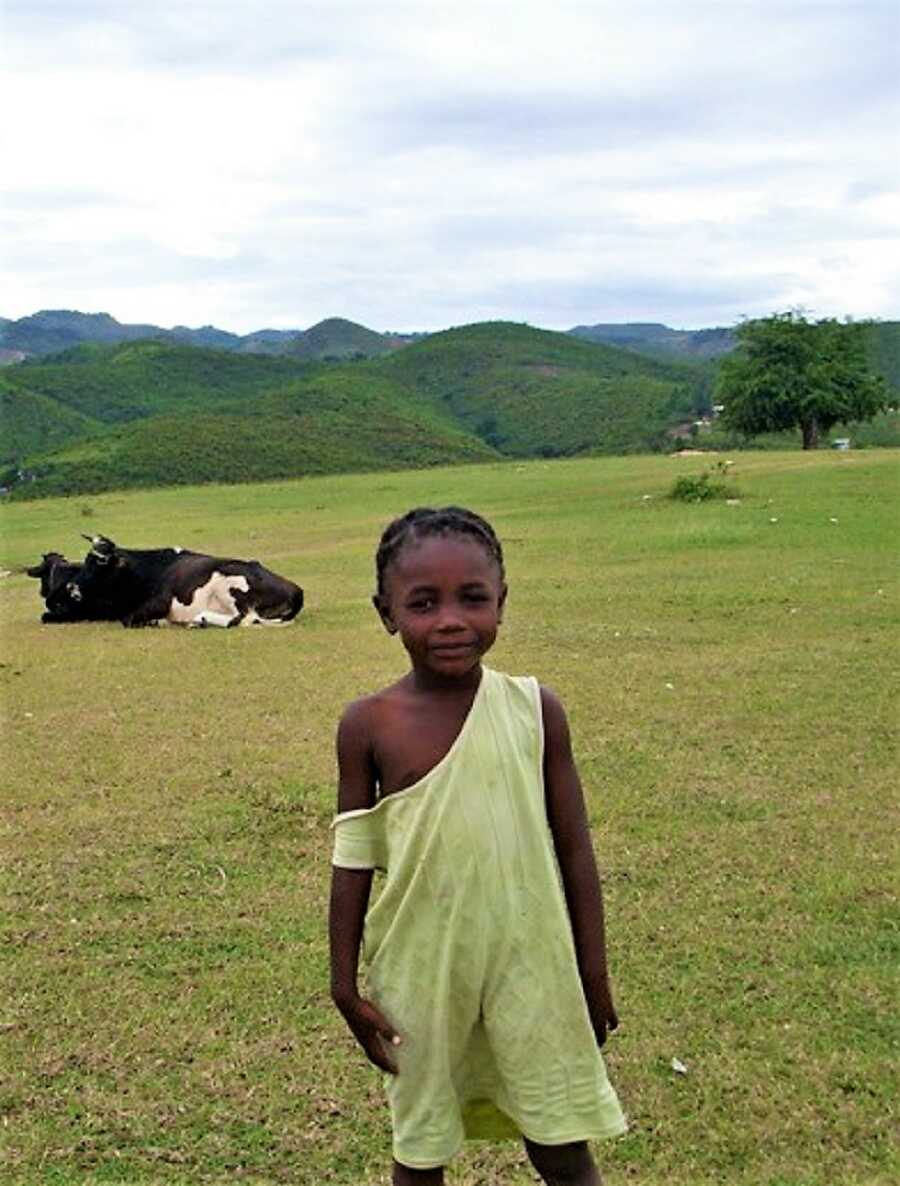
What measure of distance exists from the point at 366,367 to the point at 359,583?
3462 inches

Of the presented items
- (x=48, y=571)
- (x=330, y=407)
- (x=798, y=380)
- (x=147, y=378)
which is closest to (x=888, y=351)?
(x=330, y=407)

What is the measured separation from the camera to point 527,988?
258cm

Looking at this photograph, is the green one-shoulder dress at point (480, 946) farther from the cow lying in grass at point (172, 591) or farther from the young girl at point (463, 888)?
the cow lying in grass at point (172, 591)

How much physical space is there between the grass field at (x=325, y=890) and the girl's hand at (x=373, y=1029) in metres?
0.87

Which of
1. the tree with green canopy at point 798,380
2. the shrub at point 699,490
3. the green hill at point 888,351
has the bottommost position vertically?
the shrub at point 699,490

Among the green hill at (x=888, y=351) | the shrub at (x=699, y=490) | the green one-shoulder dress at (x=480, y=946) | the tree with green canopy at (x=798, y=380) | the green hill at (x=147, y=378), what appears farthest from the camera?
the green hill at (x=147, y=378)

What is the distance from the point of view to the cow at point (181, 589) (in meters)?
11.9

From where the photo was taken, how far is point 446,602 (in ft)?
8.46

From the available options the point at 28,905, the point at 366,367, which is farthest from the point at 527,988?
the point at 366,367

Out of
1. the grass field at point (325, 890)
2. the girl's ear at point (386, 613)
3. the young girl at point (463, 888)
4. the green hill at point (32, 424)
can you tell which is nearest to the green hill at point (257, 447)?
the green hill at point (32, 424)

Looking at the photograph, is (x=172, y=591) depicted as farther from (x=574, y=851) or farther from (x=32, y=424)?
(x=32, y=424)

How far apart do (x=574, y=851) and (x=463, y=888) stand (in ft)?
0.86

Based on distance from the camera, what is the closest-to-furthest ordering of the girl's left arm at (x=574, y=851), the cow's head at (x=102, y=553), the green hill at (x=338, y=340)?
the girl's left arm at (x=574, y=851)
the cow's head at (x=102, y=553)
the green hill at (x=338, y=340)

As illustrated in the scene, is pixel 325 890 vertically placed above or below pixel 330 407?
below
